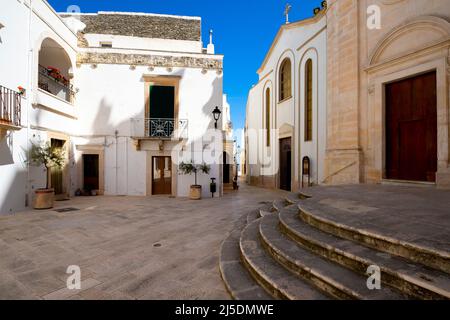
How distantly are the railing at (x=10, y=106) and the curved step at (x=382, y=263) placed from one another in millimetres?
8364

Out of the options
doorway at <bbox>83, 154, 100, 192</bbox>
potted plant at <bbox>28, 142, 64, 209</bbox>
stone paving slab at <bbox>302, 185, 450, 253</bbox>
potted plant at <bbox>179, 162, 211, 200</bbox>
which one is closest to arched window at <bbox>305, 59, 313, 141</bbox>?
potted plant at <bbox>179, 162, 211, 200</bbox>

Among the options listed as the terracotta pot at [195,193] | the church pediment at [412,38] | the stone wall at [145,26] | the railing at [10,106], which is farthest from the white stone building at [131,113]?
the church pediment at [412,38]

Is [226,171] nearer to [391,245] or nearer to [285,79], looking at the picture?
[285,79]

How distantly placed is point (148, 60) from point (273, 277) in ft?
38.1

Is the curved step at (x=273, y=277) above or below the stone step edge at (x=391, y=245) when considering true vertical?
below

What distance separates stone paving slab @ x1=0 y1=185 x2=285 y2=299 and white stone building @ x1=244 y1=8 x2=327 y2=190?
6.88 metres

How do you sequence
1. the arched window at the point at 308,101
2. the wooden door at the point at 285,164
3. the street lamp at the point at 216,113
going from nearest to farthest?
the street lamp at the point at 216,113 → the arched window at the point at 308,101 → the wooden door at the point at 285,164

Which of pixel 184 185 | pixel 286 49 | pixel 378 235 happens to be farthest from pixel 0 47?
pixel 286 49

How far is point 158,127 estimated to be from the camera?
11.0 meters

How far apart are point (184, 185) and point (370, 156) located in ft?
25.9

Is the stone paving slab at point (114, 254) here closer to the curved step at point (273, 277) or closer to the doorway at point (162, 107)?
the curved step at point (273, 277)

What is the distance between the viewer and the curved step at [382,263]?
177cm

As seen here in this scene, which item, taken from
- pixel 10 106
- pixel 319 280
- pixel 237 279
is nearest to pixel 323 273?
pixel 319 280
